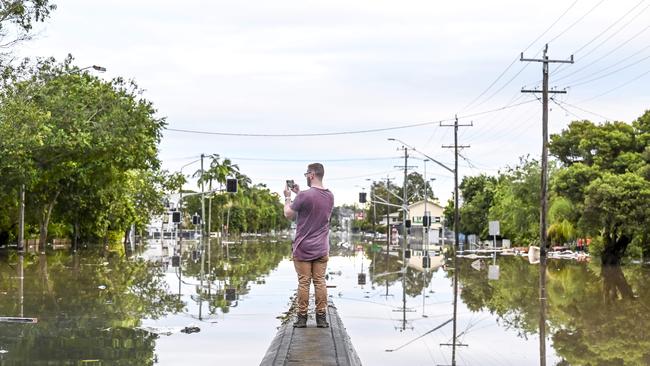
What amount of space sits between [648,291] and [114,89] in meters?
25.5

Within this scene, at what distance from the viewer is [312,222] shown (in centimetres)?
1173

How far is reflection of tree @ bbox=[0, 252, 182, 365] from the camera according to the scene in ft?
41.2

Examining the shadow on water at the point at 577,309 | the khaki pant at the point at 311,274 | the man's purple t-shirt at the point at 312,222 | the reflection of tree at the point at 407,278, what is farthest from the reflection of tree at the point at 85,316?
the reflection of tree at the point at 407,278

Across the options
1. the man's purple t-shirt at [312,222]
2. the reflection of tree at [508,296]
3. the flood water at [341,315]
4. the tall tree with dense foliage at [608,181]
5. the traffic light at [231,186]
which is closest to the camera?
the man's purple t-shirt at [312,222]

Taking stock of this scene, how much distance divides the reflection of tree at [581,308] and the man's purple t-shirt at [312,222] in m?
3.81

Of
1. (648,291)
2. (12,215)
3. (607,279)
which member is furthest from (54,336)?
(12,215)

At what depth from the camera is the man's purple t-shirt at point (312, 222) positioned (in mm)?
11680

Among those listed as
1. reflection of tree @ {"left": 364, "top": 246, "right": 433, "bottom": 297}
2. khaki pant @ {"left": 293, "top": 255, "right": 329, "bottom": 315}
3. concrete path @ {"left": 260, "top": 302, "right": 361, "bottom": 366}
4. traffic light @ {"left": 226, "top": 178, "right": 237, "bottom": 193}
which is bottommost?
reflection of tree @ {"left": 364, "top": 246, "right": 433, "bottom": 297}

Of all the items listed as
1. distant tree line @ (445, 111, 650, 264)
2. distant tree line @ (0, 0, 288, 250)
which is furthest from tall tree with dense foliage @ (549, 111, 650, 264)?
distant tree line @ (0, 0, 288, 250)

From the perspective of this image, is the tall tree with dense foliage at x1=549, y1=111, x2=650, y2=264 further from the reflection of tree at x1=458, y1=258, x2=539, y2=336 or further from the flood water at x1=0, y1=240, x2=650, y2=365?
the flood water at x1=0, y1=240, x2=650, y2=365

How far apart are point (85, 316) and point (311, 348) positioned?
8.28 metres

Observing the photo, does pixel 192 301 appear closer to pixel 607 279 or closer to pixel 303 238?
pixel 303 238

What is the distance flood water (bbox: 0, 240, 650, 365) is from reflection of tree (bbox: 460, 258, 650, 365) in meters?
0.03

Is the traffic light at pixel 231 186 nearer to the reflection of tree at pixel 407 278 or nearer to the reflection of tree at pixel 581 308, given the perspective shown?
the reflection of tree at pixel 407 278
